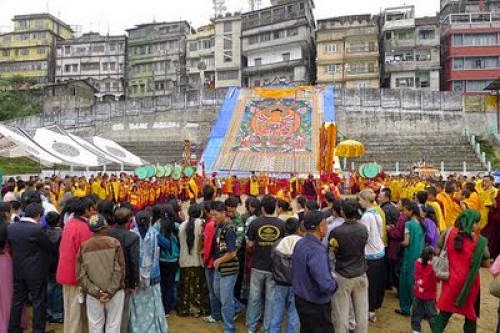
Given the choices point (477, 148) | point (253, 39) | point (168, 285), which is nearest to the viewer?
point (168, 285)

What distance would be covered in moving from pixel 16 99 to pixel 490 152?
1623 inches

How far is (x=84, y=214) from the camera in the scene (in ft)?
14.7

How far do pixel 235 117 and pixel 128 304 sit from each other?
2712 cm

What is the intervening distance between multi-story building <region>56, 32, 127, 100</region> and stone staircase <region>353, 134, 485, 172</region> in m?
32.2

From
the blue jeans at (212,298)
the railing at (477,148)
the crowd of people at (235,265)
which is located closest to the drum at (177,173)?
the crowd of people at (235,265)

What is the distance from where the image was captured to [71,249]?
4309mm

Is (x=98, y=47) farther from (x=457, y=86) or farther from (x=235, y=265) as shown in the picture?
(x=235, y=265)

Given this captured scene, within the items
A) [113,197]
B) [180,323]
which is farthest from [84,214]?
[113,197]

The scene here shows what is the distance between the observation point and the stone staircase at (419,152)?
24.7 metres

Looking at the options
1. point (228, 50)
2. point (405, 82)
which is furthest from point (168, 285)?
point (228, 50)

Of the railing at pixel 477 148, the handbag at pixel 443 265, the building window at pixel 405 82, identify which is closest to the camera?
the handbag at pixel 443 265

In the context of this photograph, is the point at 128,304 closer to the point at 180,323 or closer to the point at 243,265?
the point at 180,323

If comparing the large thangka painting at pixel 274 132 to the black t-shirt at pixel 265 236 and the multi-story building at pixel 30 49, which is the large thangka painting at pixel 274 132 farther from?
the multi-story building at pixel 30 49

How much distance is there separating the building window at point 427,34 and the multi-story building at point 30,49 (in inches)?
1618
